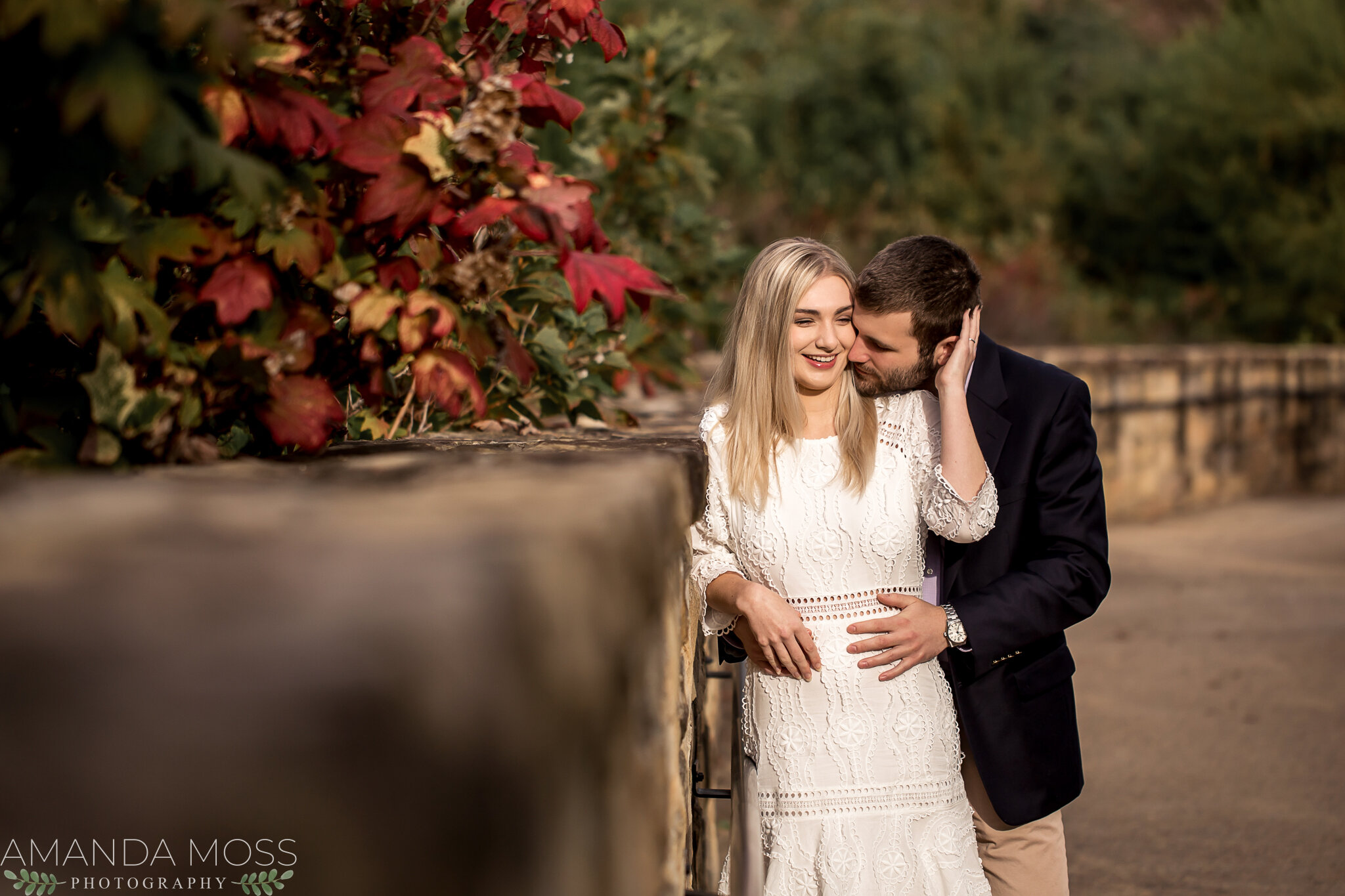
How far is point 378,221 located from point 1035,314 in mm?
11730

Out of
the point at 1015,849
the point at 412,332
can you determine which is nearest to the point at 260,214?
the point at 412,332

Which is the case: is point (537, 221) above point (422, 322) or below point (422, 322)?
above

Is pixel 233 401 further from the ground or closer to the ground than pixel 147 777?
further from the ground

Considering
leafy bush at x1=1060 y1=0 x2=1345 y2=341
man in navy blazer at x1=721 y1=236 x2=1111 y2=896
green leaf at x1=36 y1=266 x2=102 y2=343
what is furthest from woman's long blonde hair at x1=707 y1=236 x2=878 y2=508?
leafy bush at x1=1060 y1=0 x2=1345 y2=341

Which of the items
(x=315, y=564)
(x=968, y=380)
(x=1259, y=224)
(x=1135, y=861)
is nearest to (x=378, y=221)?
(x=315, y=564)

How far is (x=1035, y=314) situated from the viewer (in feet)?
39.8

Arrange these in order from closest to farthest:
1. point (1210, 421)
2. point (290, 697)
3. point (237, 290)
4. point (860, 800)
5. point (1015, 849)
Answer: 1. point (290, 697)
2. point (237, 290)
3. point (860, 800)
4. point (1015, 849)
5. point (1210, 421)

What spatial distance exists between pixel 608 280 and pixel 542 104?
0.27 metres

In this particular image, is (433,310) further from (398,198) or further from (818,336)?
(818,336)

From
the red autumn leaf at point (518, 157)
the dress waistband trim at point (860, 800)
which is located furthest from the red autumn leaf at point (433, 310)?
the dress waistband trim at point (860, 800)

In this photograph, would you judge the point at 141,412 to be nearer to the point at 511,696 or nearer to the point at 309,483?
the point at 309,483

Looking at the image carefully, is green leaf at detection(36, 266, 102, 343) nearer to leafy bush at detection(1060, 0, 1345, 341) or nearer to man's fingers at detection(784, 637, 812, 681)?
man's fingers at detection(784, 637, 812, 681)

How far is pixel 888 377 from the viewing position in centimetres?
224

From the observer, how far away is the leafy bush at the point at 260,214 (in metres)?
1.01
